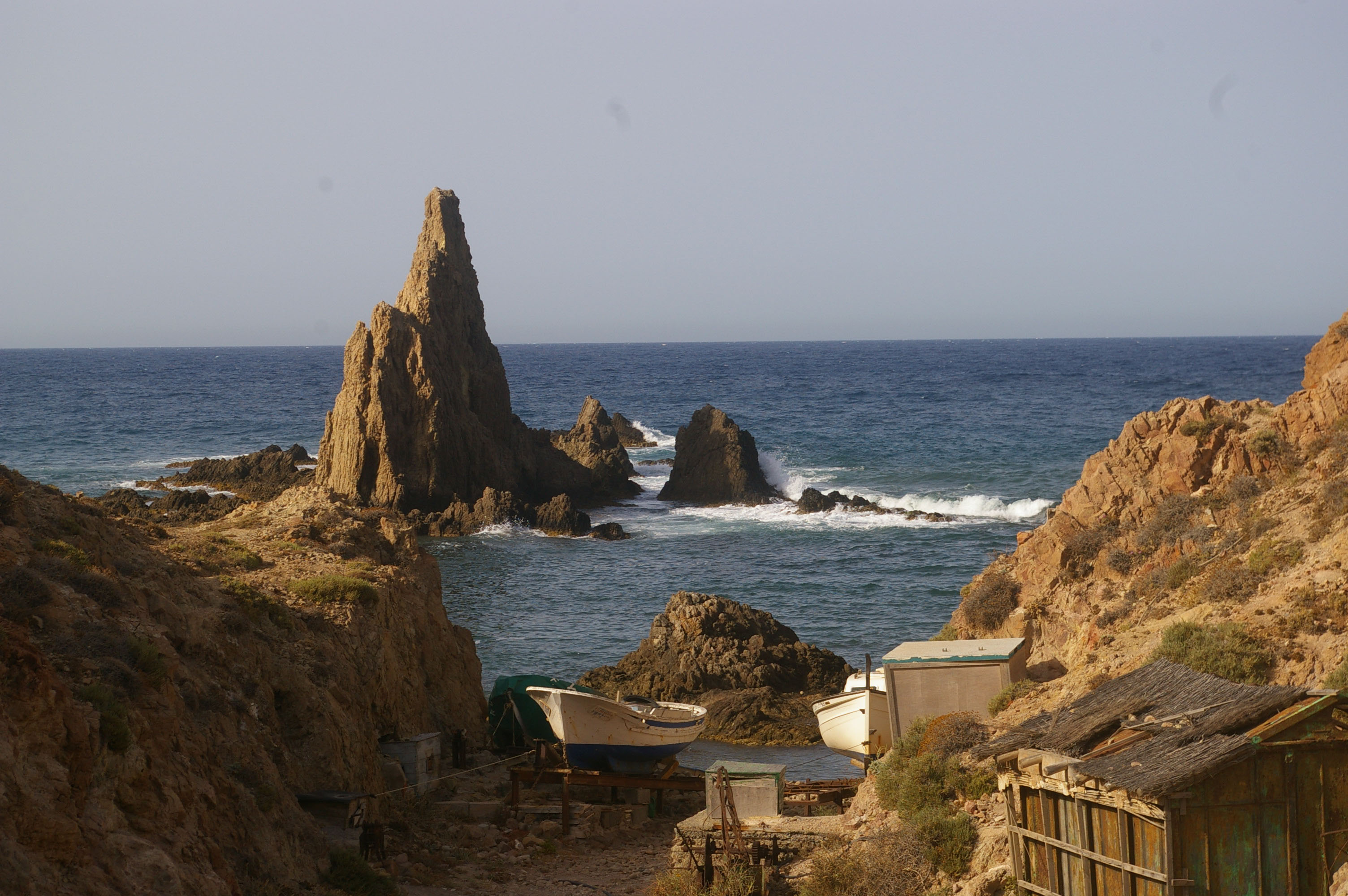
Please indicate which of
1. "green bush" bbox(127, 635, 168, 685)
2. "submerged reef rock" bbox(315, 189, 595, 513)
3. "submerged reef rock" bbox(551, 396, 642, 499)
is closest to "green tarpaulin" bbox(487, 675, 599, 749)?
"green bush" bbox(127, 635, 168, 685)

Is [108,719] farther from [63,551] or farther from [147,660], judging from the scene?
[63,551]

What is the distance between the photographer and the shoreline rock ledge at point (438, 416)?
54.8 m

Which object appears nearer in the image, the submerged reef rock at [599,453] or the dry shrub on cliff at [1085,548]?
the dry shrub on cliff at [1085,548]

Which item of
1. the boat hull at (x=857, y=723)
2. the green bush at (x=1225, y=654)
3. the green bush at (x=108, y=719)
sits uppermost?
the green bush at (x=108, y=719)

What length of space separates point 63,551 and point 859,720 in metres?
13.7

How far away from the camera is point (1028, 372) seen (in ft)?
521

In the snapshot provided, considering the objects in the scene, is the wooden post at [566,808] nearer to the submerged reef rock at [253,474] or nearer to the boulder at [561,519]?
the boulder at [561,519]

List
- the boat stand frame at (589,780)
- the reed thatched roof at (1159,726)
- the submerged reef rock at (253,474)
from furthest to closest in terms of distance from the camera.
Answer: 1. the submerged reef rock at (253,474)
2. the boat stand frame at (589,780)
3. the reed thatched roof at (1159,726)

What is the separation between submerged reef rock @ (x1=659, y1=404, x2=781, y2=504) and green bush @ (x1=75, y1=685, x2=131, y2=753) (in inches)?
1975

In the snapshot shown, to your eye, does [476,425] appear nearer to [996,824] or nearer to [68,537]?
[68,537]

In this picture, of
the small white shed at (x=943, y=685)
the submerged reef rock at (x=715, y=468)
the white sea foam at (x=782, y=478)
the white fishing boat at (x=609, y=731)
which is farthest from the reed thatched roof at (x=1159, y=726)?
the white sea foam at (x=782, y=478)

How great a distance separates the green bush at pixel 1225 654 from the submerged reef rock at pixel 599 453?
4765 centimetres

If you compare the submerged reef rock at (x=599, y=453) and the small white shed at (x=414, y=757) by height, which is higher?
the submerged reef rock at (x=599, y=453)

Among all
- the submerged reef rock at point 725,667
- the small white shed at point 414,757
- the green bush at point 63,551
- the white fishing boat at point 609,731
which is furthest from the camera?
the submerged reef rock at point 725,667
